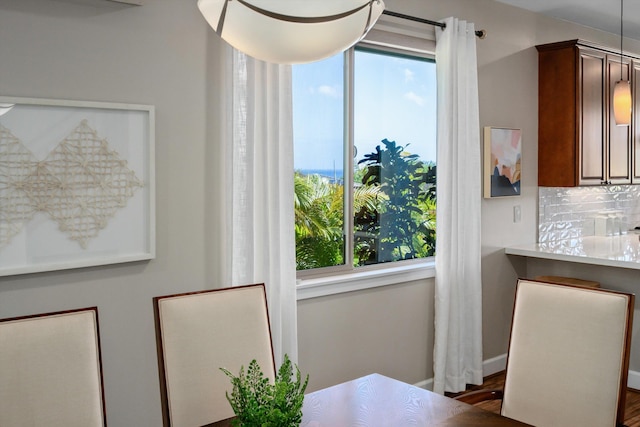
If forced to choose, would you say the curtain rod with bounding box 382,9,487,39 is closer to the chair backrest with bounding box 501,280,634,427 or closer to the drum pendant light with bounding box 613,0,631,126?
the drum pendant light with bounding box 613,0,631,126

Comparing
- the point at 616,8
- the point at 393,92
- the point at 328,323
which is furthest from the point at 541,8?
the point at 328,323

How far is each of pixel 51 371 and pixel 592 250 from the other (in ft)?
12.1

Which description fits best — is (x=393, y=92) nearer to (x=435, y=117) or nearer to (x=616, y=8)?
(x=435, y=117)

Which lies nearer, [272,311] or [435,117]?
[272,311]

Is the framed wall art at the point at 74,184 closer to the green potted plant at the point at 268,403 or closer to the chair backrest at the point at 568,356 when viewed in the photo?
the green potted plant at the point at 268,403

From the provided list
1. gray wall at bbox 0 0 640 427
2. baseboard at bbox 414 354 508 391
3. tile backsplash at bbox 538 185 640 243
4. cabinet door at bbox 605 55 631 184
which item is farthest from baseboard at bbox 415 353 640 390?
cabinet door at bbox 605 55 631 184

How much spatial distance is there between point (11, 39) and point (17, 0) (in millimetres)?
147

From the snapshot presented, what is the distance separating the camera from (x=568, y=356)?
79.8 inches

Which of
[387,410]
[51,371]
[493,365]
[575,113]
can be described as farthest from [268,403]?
[575,113]

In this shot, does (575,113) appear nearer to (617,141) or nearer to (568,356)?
(617,141)

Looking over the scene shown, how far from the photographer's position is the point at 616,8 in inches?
175

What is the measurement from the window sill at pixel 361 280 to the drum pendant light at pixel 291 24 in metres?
1.91

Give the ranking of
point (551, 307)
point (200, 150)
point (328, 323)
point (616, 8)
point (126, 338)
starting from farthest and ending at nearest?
point (616, 8), point (328, 323), point (200, 150), point (126, 338), point (551, 307)

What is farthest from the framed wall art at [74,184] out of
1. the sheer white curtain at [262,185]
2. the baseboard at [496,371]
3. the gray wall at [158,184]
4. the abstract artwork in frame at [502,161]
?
the abstract artwork in frame at [502,161]
